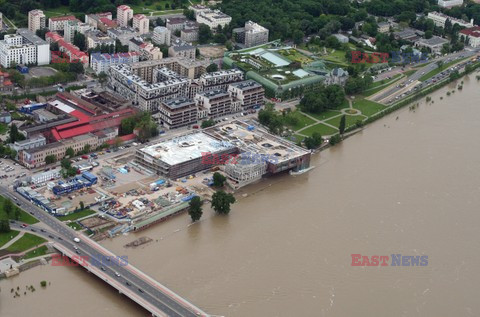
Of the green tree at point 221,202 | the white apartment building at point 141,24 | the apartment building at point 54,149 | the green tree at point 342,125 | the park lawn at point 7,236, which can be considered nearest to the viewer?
the park lawn at point 7,236

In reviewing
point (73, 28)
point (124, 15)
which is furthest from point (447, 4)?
point (73, 28)

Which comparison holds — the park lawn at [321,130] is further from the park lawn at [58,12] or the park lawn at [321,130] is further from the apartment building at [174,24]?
the park lawn at [58,12]

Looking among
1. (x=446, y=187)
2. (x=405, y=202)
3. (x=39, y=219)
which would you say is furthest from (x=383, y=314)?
(x=39, y=219)

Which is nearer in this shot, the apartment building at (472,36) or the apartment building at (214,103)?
the apartment building at (214,103)

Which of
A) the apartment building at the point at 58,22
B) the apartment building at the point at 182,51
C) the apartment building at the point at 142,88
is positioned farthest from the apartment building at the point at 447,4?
the apartment building at the point at 58,22

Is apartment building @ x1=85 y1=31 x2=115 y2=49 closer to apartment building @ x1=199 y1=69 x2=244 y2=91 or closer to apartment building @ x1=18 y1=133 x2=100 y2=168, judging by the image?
apartment building @ x1=199 y1=69 x2=244 y2=91

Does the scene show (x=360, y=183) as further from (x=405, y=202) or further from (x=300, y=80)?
(x=300, y=80)

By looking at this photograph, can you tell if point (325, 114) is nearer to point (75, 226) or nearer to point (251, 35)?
point (251, 35)
